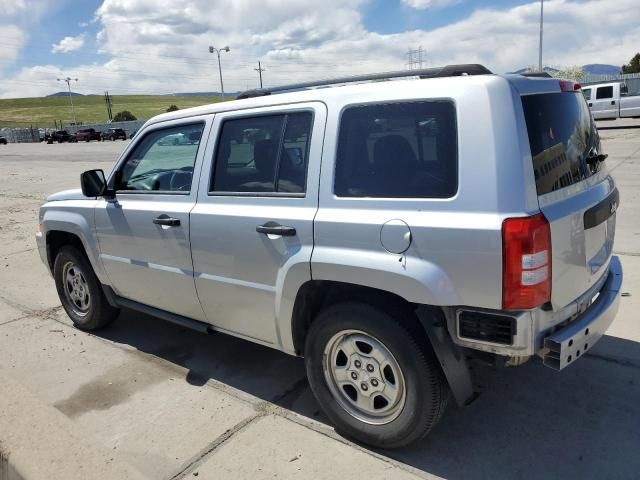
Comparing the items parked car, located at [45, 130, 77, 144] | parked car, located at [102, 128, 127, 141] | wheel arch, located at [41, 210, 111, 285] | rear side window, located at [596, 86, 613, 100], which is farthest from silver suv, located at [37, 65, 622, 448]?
parked car, located at [45, 130, 77, 144]

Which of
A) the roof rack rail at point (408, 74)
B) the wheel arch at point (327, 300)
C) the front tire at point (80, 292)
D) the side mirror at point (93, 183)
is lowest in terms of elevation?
the front tire at point (80, 292)

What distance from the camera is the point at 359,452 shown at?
2.97 meters

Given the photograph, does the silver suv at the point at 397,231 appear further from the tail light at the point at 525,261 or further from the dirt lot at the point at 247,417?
the dirt lot at the point at 247,417

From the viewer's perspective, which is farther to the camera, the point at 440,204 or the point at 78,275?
the point at 78,275

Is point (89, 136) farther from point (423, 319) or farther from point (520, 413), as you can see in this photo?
point (423, 319)

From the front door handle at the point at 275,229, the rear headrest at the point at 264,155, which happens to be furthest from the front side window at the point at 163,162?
the front door handle at the point at 275,229

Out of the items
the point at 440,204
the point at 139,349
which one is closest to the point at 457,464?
the point at 440,204

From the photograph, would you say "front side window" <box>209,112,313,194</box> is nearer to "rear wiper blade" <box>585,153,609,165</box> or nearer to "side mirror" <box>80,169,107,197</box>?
"side mirror" <box>80,169,107,197</box>

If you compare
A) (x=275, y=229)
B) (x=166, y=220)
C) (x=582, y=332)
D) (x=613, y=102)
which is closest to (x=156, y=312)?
(x=166, y=220)

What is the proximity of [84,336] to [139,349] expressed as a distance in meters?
0.72

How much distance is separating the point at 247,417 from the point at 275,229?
48.8 inches

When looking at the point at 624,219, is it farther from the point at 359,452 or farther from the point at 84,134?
the point at 84,134

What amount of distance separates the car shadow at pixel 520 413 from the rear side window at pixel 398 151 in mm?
1174

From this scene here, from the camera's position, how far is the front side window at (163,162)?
12.3 feet
